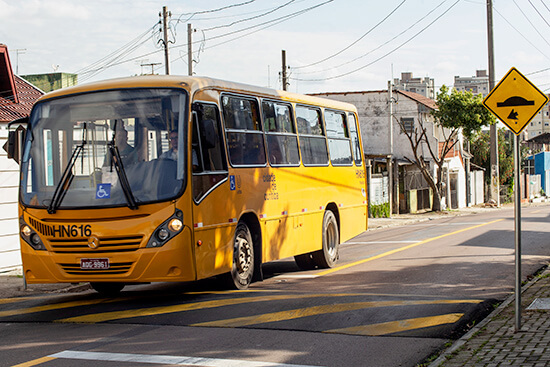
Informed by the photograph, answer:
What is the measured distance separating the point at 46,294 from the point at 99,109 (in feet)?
12.9

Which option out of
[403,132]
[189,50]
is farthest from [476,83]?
[189,50]

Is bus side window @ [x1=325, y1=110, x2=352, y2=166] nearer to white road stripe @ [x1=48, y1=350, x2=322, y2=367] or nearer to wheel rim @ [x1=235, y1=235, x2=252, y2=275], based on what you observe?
wheel rim @ [x1=235, y1=235, x2=252, y2=275]

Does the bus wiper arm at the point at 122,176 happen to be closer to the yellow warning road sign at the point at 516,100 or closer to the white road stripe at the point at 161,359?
the white road stripe at the point at 161,359

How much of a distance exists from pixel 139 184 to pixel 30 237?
180 centimetres

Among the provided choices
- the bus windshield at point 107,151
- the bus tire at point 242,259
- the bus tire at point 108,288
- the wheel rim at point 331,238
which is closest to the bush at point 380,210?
the wheel rim at point 331,238

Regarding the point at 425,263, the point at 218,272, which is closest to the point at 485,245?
the point at 425,263

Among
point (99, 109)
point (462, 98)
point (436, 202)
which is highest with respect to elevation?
point (462, 98)

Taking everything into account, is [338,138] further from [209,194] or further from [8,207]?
[8,207]

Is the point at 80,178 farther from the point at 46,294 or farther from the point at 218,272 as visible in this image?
the point at 46,294

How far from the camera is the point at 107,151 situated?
994cm

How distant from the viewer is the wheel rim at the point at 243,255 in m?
11.4

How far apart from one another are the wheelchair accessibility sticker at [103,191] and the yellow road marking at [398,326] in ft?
11.5

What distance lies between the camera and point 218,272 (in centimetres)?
1056

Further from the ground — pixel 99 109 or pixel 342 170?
pixel 99 109
